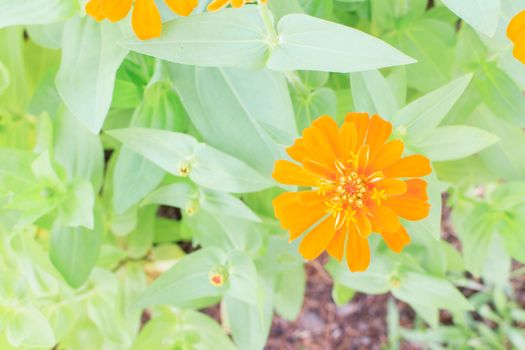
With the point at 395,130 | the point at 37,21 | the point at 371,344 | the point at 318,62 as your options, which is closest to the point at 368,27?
the point at 395,130

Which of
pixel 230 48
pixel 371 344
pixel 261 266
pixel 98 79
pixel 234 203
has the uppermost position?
pixel 230 48

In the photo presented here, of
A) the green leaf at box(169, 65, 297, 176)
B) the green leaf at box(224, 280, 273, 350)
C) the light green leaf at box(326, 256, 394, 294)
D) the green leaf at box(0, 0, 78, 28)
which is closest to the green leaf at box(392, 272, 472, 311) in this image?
the light green leaf at box(326, 256, 394, 294)

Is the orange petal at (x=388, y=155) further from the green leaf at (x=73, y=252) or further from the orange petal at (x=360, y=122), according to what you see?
the green leaf at (x=73, y=252)

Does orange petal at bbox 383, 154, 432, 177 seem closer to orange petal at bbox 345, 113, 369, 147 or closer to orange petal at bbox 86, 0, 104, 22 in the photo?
orange petal at bbox 345, 113, 369, 147

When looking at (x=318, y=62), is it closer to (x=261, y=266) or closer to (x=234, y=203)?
(x=234, y=203)

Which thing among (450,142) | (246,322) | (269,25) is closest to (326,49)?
(269,25)

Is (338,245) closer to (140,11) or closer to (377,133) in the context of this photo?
(377,133)
